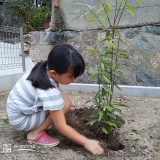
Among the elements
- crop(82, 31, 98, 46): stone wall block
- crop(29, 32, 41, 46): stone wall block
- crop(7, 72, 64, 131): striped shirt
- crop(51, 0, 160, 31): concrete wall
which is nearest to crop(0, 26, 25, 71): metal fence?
crop(29, 32, 41, 46): stone wall block

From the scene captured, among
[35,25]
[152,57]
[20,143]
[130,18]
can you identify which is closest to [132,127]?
[20,143]

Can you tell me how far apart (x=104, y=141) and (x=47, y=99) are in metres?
0.64

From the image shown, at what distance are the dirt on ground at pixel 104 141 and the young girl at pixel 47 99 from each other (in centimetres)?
11

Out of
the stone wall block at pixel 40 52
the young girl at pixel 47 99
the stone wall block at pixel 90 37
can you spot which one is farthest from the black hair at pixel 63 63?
the stone wall block at pixel 40 52

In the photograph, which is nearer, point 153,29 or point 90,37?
point 153,29

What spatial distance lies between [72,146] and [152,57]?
2.00m

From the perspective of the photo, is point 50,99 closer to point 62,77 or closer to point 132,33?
point 62,77

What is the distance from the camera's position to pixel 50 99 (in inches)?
61.5

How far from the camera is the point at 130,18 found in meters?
3.33

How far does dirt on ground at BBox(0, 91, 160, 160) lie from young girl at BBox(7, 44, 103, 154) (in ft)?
0.37

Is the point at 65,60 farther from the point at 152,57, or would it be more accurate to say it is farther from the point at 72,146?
the point at 152,57

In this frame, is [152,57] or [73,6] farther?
[73,6]

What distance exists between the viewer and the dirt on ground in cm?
163

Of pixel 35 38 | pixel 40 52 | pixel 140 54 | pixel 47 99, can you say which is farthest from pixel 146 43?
pixel 47 99
